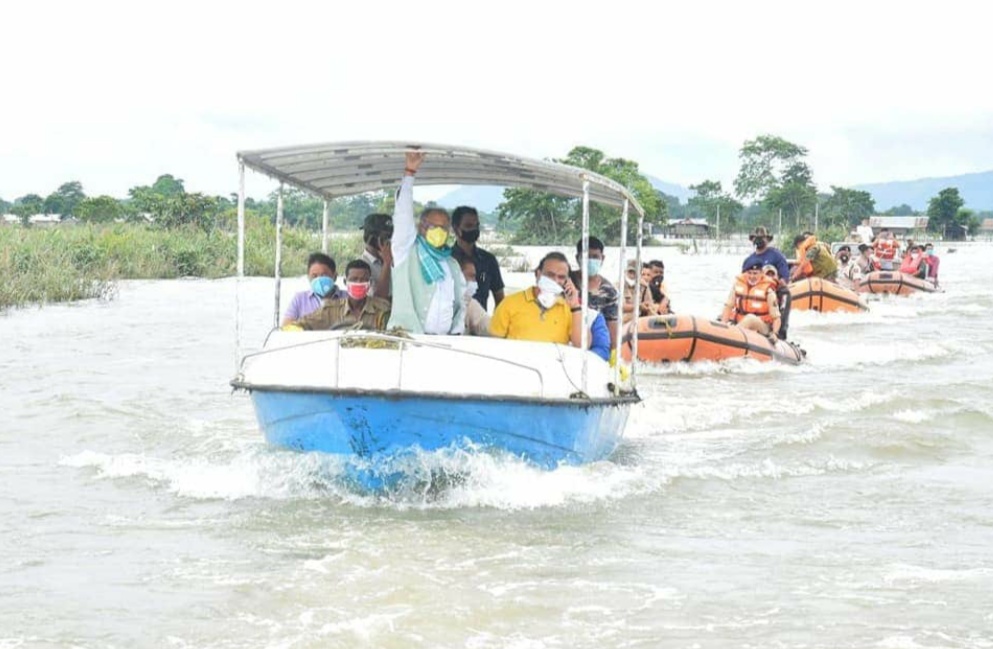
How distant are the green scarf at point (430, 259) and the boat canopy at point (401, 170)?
57 cm

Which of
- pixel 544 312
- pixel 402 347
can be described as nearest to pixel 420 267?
pixel 402 347

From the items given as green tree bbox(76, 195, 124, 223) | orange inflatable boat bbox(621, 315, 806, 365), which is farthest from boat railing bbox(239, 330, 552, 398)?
Result: green tree bbox(76, 195, 124, 223)

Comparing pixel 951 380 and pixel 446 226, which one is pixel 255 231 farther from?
pixel 446 226

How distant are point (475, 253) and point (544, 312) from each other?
3.17 feet

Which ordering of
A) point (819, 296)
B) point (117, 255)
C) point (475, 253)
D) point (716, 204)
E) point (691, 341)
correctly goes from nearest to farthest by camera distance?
1. point (475, 253)
2. point (691, 341)
3. point (819, 296)
4. point (117, 255)
5. point (716, 204)

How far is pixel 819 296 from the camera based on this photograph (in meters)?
24.2

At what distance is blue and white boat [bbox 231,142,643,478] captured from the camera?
756cm

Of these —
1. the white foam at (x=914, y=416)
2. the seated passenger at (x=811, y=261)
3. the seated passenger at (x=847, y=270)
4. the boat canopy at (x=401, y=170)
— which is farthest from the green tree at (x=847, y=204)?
the boat canopy at (x=401, y=170)

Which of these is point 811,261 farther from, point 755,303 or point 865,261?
point 865,261

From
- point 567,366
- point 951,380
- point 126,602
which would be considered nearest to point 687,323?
point 951,380

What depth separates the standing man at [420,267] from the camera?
8070mm

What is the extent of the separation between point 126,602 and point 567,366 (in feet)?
9.77

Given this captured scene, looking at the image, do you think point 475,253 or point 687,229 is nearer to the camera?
point 475,253

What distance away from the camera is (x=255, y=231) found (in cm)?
3856
